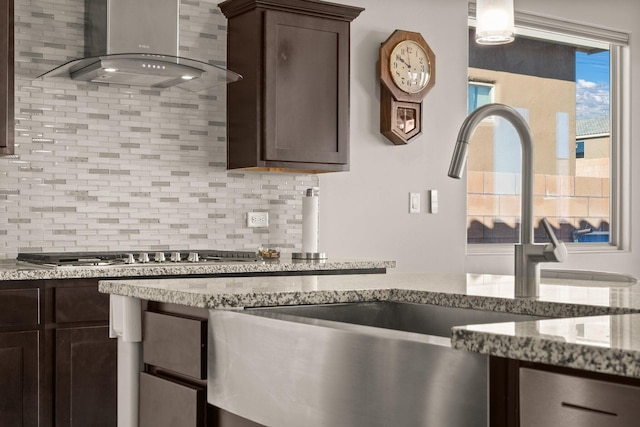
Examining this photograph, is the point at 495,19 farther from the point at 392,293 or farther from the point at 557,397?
the point at 557,397

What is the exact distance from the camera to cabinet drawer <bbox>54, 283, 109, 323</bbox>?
337 cm

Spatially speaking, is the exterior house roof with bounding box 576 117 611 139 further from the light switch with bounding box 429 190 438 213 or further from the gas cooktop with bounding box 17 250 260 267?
the gas cooktop with bounding box 17 250 260 267

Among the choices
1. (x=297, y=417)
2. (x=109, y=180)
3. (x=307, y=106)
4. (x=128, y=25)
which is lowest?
(x=297, y=417)

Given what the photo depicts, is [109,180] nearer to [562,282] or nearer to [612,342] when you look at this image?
[562,282]

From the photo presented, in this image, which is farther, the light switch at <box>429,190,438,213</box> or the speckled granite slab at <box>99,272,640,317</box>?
the light switch at <box>429,190,438,213</box>

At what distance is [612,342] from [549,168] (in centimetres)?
483

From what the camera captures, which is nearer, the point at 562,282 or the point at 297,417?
the point at 297,417

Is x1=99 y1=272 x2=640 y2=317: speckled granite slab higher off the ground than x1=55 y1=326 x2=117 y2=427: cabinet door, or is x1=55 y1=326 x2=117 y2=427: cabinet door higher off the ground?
x1=99 y1=272 x2=640 y2=317: speckled granite slab

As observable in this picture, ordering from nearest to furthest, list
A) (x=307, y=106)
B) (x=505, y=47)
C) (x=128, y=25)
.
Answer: (x=128, y=25) → (x=307, y=106) → (x=505, y=47)

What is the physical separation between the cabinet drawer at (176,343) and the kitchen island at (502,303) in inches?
2.0

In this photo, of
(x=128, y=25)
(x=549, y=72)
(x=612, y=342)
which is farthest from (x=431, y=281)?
(x=549, y=72)

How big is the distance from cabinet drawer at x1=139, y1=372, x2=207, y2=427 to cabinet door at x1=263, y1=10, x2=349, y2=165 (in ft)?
7.08

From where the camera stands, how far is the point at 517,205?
5.59 m

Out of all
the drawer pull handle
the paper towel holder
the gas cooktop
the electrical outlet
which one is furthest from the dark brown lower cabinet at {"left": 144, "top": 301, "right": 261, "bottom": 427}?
the electrical outlet
